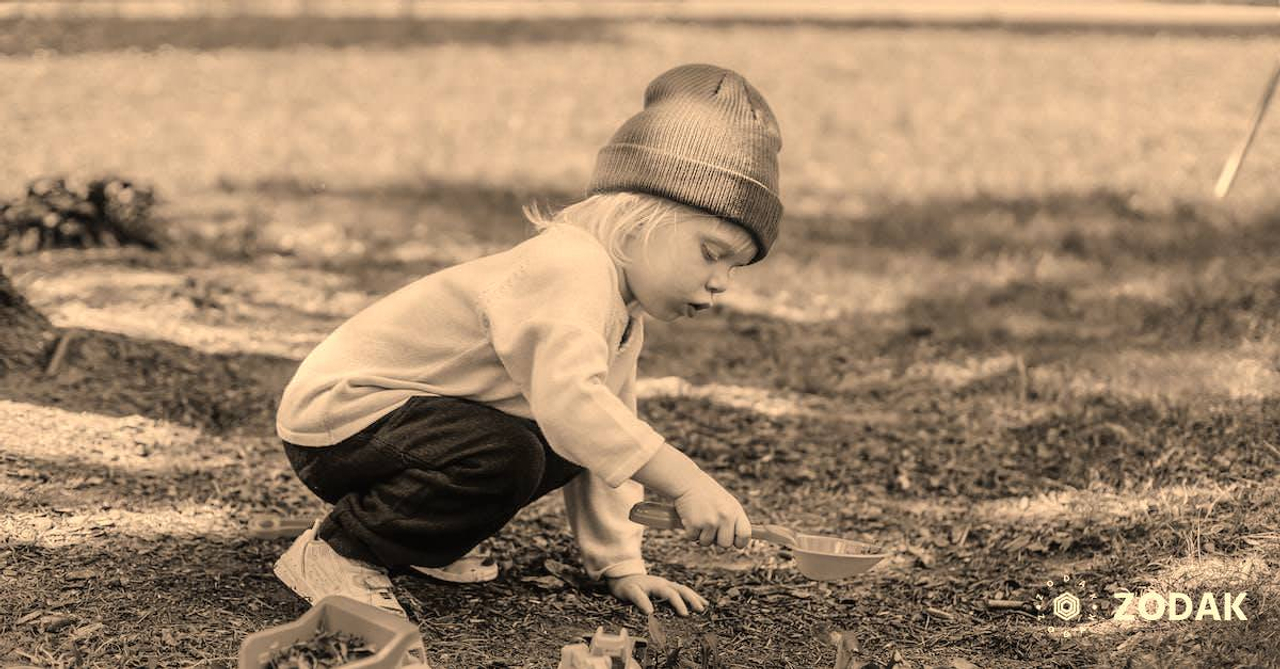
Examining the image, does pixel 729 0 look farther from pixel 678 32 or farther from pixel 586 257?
pixel 586 257

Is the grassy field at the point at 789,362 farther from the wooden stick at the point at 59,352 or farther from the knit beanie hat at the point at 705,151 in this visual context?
the knit beanie hat at the point at 705,151

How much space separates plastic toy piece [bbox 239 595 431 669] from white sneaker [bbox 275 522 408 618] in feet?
1.55

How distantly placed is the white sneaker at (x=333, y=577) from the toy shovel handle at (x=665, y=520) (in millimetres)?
470

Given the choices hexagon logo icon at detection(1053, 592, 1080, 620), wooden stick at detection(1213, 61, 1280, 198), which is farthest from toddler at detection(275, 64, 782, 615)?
wooden stick at detection(1213, 61, 1280, 198)

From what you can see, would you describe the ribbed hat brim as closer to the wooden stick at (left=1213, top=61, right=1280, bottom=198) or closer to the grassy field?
the grassy field

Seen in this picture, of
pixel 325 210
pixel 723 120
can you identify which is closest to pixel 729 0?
pixel 325 210

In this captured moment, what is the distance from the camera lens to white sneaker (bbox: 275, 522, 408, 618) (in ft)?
8.08

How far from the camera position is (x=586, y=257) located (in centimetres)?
228

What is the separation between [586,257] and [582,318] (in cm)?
12

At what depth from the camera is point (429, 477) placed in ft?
7.83

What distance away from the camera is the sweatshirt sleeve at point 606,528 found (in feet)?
8.91

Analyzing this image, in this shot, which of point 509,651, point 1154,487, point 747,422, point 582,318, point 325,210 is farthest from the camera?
point 325,210

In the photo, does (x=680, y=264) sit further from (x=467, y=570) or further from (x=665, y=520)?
(x=467, y=570)

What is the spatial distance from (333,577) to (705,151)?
1046 millimetres
